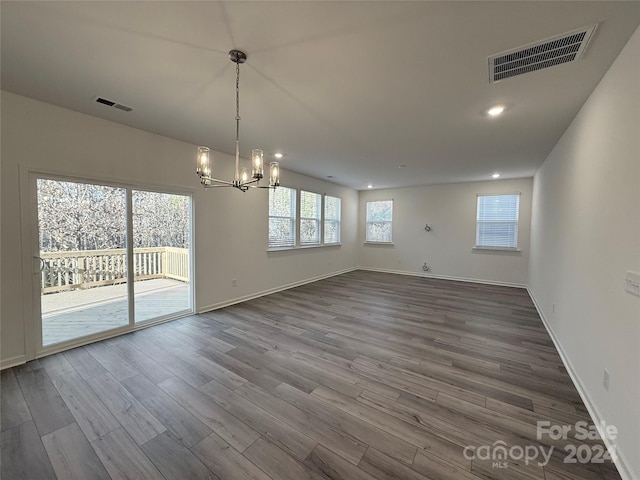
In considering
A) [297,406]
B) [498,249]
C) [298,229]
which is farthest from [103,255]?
[498,249]

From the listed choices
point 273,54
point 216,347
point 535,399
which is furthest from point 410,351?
point 273,54

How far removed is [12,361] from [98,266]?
44.8 inches

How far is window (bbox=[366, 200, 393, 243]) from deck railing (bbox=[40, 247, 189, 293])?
5903 millimetres

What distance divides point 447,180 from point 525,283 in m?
3.11

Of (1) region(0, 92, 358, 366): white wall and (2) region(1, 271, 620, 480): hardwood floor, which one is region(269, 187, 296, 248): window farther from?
(2) region(1, 271, 620, 480): hardwood floor

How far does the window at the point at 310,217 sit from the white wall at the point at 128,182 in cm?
43

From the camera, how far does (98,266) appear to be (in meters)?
3.23

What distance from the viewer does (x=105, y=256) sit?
3.26 metres

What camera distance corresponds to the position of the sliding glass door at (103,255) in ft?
9.50

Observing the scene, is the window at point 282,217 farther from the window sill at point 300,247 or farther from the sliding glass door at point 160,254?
the sliding glass door at point 160,254

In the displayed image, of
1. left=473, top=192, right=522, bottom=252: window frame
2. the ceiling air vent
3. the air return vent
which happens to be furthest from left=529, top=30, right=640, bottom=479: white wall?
the air return vent

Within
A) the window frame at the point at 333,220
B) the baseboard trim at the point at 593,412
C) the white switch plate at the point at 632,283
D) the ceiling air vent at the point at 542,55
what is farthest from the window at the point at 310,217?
the white switch plate at the point at 632,283

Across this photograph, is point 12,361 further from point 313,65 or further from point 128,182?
point 313,65

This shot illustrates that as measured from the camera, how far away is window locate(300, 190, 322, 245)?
6.39m
